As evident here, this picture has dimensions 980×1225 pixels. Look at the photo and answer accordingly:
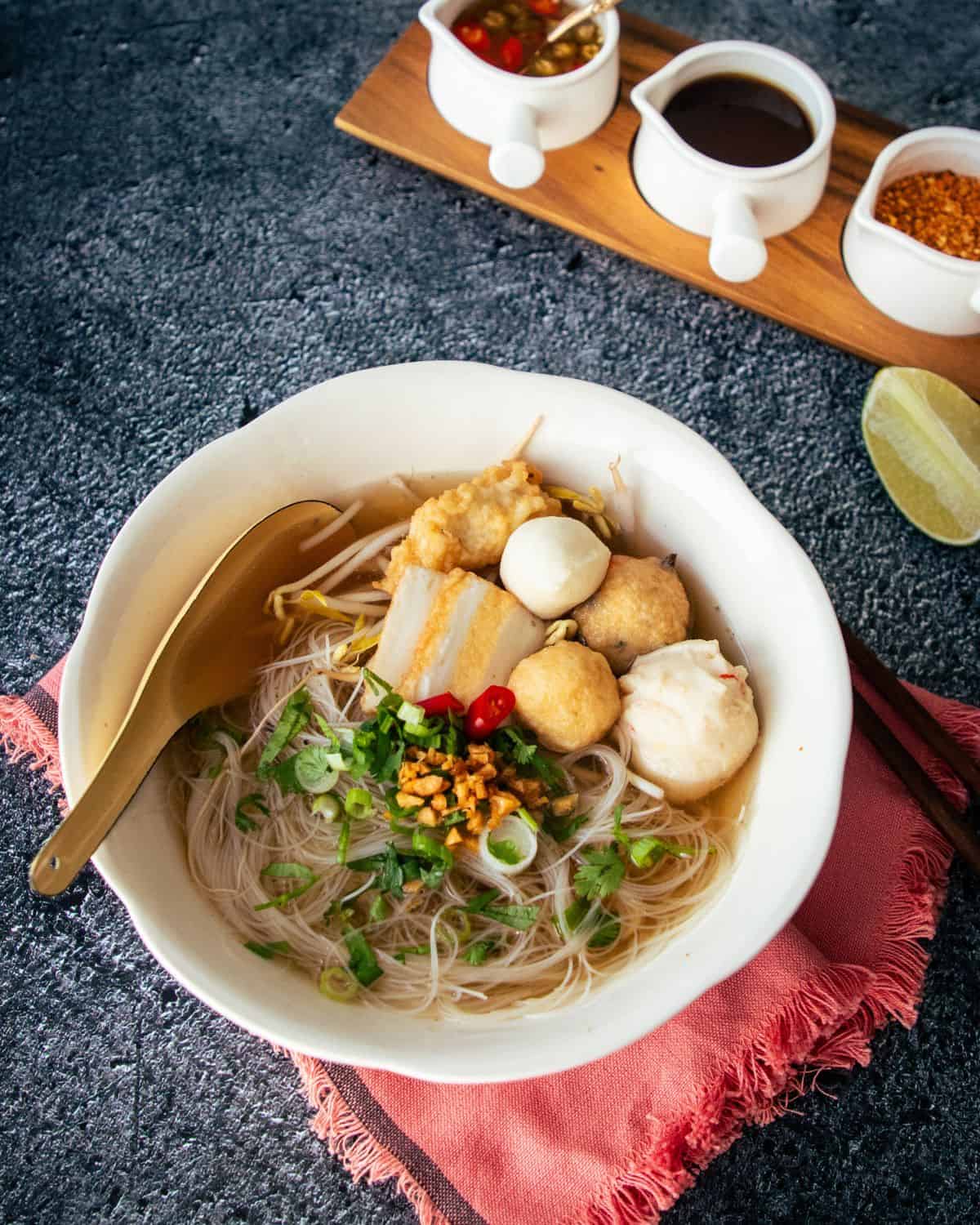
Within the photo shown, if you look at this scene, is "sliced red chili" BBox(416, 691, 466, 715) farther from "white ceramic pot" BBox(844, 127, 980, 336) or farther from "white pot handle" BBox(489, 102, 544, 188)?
"white ceramic pot" BBox(844, 127, 980, 336)

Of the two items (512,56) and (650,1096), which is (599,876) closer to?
(650,1096)

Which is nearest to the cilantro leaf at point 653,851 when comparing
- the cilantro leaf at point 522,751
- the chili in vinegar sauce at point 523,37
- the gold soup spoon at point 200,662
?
the cilantro leaf at point 522,751

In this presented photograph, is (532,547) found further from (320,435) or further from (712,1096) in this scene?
(712,1096)

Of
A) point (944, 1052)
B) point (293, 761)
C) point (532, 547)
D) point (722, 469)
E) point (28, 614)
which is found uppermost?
point (722, 469)

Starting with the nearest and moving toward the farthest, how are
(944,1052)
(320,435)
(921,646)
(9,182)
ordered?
(320,435) → (944,1052) → (921,646) → (9,182)

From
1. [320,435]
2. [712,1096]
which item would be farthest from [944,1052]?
[320,435]

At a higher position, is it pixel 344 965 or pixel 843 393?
pixel 843 393

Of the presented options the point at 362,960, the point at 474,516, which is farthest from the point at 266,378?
the point at 362,960
